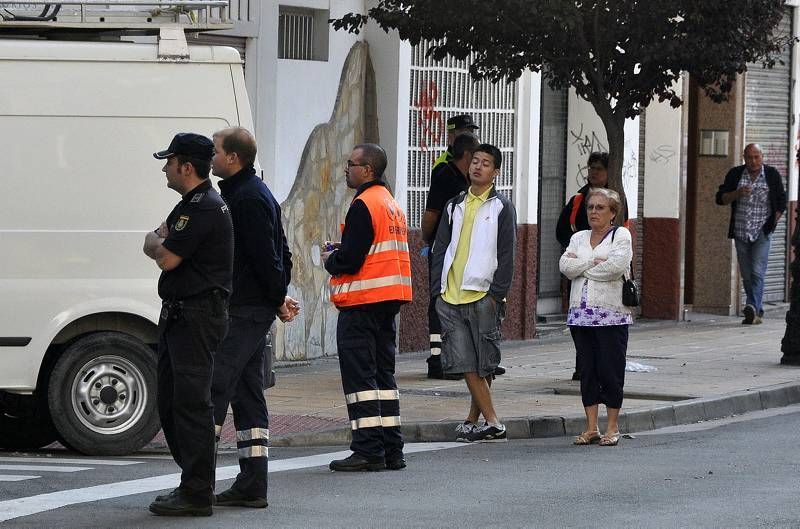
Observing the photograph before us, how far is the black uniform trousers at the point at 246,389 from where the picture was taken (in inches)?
334

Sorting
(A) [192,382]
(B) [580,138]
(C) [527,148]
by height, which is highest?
(B) [580,138]

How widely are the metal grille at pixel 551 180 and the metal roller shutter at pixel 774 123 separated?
4.05 m

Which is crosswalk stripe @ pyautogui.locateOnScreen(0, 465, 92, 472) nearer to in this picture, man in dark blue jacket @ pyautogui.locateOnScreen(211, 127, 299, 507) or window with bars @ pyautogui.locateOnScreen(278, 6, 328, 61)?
man in dark blue jacket @ pyautogui.locateOnScreen(211, 127, 299, 507)

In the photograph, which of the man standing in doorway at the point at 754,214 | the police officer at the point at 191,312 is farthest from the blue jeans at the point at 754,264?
the police officer at the point at 191,312

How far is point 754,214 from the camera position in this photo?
68.5 ft

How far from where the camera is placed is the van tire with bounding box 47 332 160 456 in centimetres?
1034

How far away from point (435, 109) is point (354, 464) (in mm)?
7636

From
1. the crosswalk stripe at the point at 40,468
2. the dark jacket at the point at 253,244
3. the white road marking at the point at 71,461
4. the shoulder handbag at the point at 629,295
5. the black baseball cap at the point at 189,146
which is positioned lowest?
the white road marking at the point at 71,461

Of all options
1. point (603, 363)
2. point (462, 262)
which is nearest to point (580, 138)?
point (603, 363)

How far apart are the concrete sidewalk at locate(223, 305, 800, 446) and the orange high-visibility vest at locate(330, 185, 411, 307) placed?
1565mm

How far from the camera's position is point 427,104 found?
17.0 metres

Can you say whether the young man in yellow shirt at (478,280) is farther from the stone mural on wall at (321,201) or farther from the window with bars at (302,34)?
the window with bars at (302,34)

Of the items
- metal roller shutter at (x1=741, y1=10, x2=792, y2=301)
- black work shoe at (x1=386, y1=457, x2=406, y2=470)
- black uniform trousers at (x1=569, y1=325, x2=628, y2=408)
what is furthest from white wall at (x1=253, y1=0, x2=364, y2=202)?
metal roller shutter at (x1=741, y1=10, x2=792, y2=301)

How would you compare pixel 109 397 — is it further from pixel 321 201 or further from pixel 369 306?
pixel 321 201
